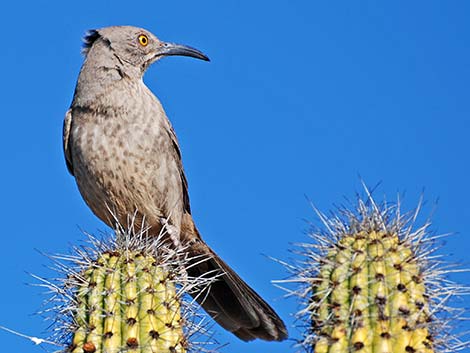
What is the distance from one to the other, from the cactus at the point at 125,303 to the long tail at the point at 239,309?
1.47 meters

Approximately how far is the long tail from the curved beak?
1520 millimetres

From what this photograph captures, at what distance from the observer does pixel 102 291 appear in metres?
3.41

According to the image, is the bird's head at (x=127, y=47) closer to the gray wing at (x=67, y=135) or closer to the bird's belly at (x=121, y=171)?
the gray wing at (x=67, y=135)

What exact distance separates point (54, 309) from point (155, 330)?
0.56 metres

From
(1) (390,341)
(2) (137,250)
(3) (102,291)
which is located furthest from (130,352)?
(1) (390,341)

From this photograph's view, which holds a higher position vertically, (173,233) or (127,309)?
(173,233)

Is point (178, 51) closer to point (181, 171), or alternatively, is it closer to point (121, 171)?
point (181, 171)

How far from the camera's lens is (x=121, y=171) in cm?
603

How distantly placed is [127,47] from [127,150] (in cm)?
90

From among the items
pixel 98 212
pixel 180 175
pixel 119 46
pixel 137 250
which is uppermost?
pixel 119 46

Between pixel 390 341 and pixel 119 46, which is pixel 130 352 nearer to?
pixel 390 341

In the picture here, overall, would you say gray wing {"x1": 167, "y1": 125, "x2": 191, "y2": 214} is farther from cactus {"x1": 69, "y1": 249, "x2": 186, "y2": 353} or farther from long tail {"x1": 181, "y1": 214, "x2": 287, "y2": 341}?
cactus {"x1": 69, "y1": 249, "x2": 186, "y2": 353}

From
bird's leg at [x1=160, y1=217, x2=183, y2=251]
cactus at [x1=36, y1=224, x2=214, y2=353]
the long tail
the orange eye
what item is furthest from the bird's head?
cactus at [x1=36, y1=224, x2=214, y2=353]

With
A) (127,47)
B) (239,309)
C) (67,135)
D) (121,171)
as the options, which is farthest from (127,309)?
(127,47)
